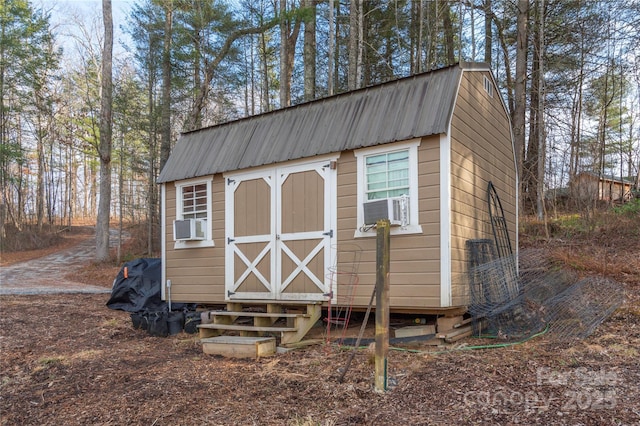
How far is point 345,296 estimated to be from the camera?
5684mm

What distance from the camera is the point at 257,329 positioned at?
5.68 metres

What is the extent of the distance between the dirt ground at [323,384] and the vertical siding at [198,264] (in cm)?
124

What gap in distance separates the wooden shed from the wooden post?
1.55m

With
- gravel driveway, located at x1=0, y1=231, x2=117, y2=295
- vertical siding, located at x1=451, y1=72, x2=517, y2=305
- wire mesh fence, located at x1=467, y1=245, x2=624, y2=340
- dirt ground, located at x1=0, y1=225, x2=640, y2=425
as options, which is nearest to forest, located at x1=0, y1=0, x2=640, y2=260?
gravel driveway, located at x1=0, y1=231, x2=117, y2=295

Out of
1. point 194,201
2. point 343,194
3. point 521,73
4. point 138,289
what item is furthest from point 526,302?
point 521,73

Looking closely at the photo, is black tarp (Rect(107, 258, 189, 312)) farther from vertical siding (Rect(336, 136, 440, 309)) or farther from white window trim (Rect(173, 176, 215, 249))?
vertical siding (Rect(336, 136, 440, 309))

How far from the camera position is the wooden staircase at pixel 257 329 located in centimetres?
515

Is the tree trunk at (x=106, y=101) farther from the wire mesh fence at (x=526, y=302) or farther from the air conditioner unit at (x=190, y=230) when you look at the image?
the wire mesh fence at (x=526, y=302)

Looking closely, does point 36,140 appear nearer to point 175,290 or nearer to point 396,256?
point 175,290

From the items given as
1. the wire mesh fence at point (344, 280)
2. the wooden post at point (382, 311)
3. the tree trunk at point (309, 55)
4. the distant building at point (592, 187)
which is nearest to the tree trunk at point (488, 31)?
the distant building at point (592, 187)

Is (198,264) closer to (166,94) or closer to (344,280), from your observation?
(344,280)

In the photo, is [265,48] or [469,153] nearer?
[469,153]

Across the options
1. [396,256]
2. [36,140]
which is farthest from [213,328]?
[36,140]

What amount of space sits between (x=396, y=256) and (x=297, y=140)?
2.15m
